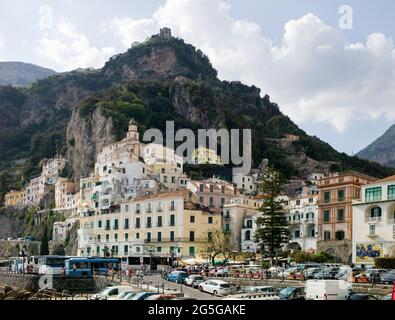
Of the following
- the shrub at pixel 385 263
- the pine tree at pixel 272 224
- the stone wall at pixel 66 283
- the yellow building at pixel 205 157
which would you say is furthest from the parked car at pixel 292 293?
the yellow building at pixel 205 157

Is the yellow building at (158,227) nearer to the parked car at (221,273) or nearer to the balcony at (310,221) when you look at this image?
the balcony at (310,221)

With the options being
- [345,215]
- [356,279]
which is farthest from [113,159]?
[356,279]

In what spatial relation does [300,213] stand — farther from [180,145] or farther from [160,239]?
[180,145]

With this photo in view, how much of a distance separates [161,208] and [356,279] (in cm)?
3597

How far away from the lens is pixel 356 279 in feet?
104

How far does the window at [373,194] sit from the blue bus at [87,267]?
787 inches

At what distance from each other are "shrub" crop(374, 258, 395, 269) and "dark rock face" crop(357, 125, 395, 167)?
27.1m

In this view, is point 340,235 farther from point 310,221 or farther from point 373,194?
point 373,194

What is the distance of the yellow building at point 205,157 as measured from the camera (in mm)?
104562

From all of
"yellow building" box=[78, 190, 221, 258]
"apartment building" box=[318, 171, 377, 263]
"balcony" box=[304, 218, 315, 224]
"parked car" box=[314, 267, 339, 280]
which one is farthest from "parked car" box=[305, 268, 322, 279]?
"balcony" box=[304, 218, 315, 224]

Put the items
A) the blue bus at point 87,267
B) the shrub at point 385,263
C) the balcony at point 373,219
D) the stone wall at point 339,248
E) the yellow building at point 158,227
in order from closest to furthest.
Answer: the shrub at point 385,263 → the balcony at point 373,219 → the blue bus at point 87,267 → the stone wall at point 339,248 → the yellow building at point 158,227

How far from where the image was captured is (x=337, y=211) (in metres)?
55.5

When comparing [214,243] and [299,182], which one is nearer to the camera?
[214,243]

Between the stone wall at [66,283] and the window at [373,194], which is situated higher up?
the window at [373,194]
